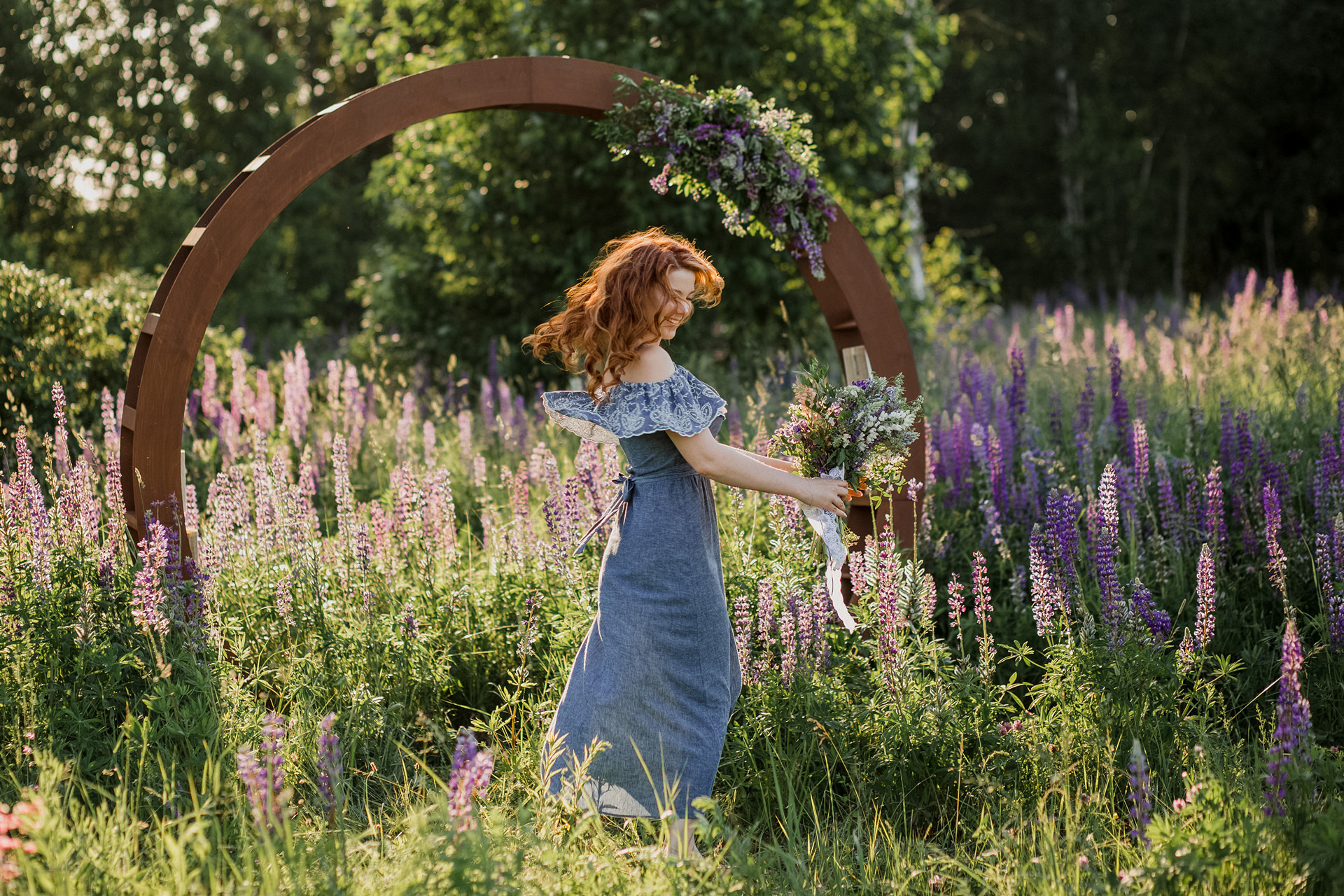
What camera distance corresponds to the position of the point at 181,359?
12.1 ft

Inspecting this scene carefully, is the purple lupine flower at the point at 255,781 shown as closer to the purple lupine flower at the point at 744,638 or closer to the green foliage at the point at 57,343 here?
the purple lupine flower at the point at 744,638

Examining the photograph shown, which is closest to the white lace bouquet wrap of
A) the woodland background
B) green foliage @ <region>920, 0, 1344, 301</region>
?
the woodland background

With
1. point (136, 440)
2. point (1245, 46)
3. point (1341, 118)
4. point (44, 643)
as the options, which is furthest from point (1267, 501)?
point (1245, 46)

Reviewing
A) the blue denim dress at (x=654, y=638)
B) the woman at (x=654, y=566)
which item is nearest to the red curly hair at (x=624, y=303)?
the woman at (x=654, y=566)

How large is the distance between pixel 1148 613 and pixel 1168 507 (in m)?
1.14

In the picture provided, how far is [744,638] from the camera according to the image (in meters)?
3.47

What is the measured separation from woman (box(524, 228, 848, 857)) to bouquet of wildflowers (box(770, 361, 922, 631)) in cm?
16

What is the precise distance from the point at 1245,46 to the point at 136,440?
20.0 metres

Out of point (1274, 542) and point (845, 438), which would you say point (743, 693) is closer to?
point (845, 438)

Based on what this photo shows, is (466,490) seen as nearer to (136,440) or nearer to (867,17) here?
A: (136,440)

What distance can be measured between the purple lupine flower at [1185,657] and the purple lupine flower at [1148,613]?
74 millimetres

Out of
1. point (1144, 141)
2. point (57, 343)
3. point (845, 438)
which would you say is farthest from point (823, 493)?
point (1144, 141)

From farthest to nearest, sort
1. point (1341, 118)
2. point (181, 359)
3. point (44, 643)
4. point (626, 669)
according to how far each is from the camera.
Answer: point (1341, 118) → point (181, 359) → point (44, 643) → point (626, 669)

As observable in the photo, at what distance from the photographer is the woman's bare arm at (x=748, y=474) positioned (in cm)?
293
